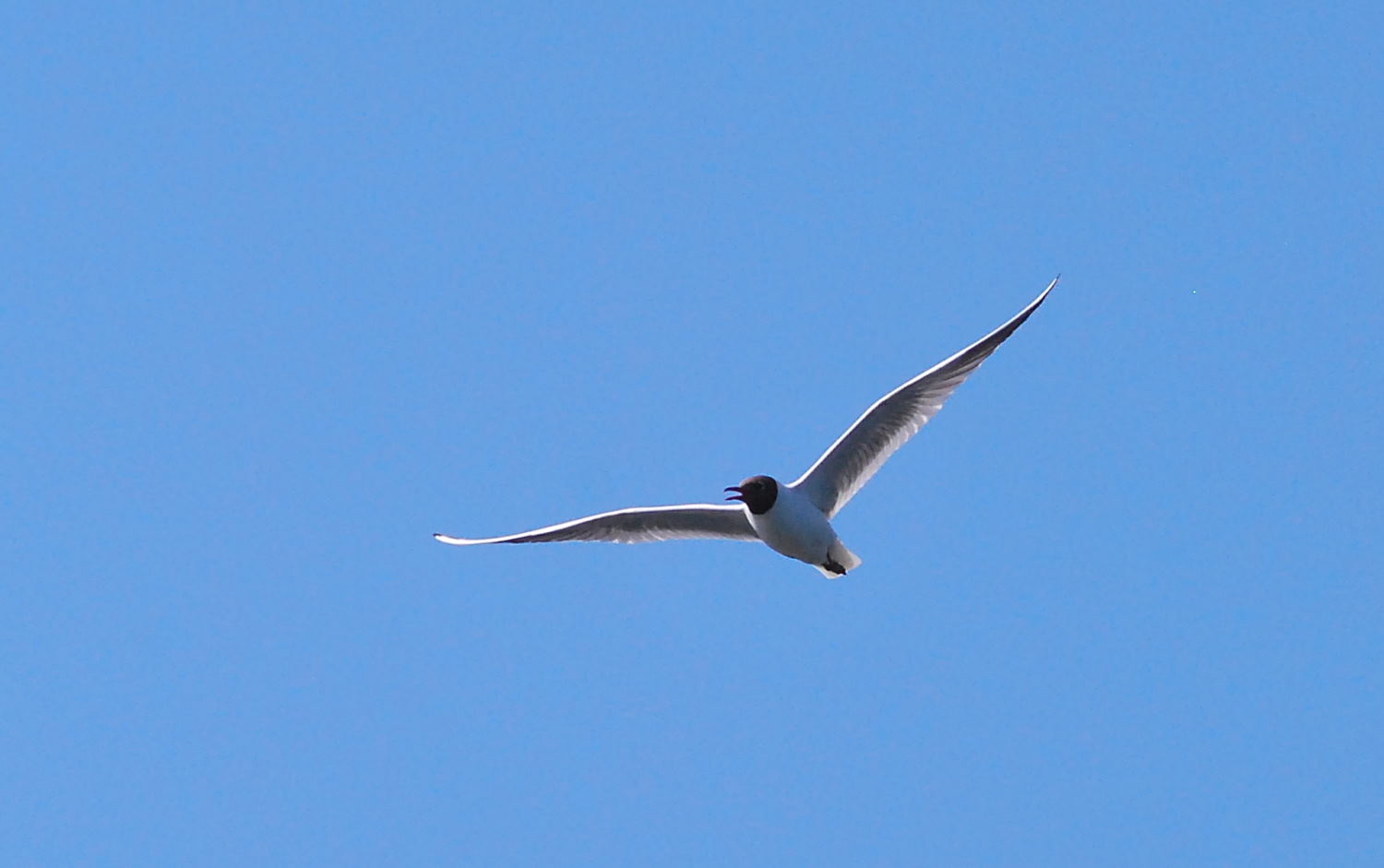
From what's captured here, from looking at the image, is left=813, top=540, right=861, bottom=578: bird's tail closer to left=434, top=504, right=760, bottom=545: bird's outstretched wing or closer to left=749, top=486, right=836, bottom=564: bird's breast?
left=749, top=486, right=836, bottom=564: bird's breast

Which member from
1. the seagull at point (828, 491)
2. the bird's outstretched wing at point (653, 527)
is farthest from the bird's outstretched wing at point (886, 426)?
the bird's outstretched wing at point (653, 527)

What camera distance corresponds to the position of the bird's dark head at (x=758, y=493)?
50.8ft

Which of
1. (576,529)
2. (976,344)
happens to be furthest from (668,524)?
(976,344)

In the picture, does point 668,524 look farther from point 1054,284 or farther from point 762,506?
point 1054,284

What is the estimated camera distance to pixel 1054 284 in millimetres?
14695

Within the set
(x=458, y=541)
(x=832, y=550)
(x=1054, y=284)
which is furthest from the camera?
(x=458, y=541)

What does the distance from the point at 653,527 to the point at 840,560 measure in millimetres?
1683

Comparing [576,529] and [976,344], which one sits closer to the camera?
[976,344]

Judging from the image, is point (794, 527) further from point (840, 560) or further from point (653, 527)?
point (653, 527)

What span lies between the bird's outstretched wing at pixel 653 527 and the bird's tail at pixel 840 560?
65 centimetres

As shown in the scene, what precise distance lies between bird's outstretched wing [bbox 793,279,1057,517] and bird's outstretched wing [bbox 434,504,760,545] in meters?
0.74

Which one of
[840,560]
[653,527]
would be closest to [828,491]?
[840,560]

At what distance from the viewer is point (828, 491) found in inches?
631

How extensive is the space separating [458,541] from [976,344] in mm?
5039
